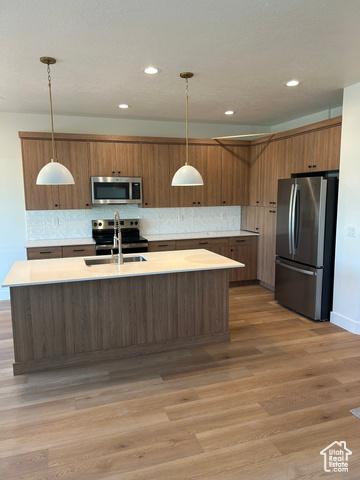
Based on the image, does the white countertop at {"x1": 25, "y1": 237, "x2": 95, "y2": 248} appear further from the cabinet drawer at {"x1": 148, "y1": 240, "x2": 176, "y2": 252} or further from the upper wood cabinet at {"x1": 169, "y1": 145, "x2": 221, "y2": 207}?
the upper wood cabinet at {"x1": 169, "y1": 145, "x2": 221, "y2": 207}

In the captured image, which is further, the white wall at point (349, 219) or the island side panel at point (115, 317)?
the white wall at point (349, 219)

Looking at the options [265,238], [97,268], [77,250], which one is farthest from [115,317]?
[265,238]

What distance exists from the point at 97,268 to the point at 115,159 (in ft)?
8.06

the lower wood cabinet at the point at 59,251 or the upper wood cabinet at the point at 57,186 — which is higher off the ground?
the upper wood cabinet at the point at 57,186

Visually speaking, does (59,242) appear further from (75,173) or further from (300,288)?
(300,288)

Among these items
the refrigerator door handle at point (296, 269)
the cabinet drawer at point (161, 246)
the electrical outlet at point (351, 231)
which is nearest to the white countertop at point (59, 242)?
the cabinet drawer at point (161, 246)

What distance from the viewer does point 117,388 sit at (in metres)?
2.84

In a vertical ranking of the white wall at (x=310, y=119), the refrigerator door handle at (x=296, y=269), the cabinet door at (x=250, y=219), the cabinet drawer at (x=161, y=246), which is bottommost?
the refrigerator door handle at (x=296, y=269)

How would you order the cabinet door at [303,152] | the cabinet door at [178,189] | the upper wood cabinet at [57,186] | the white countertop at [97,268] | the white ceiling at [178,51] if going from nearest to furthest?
the white ceiling at [178,51]
the white countertop at [97,268]
the cabinet door at [303,152]
the upper wood cabinet at [57,186]
the cabinet door at [178,189]

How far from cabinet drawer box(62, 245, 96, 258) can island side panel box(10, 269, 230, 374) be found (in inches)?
70.0

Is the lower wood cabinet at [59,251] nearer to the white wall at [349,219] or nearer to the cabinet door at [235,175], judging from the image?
the cabinet door at [235,175]

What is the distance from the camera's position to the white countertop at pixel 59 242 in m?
4.78

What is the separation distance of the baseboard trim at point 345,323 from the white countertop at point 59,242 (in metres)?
3.36

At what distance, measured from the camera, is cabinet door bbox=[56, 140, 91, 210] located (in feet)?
16.3
